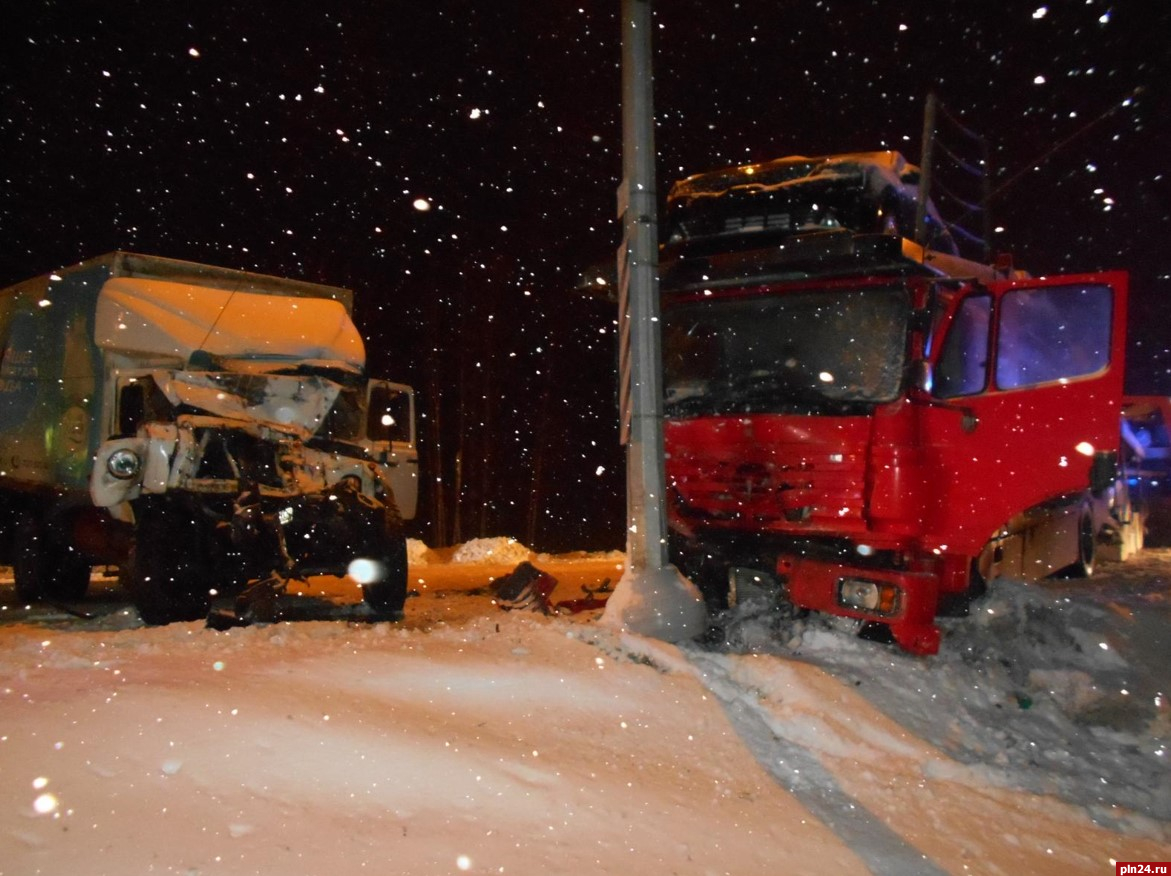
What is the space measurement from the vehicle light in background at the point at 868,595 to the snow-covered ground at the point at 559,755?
37 centimetres

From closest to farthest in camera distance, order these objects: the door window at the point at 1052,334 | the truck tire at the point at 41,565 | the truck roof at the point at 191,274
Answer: the door window at the point at 1052,334
the truck roof at the point at 191,274
the truck tire at the point at 41,565

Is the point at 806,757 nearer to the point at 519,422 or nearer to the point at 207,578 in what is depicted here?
the point at 207,578

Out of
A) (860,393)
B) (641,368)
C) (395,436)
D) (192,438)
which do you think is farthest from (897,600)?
(395,436)

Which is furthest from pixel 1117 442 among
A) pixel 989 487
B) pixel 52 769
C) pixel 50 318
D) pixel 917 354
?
pixel 50 318

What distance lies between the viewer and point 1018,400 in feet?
24.0

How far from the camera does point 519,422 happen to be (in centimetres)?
3341

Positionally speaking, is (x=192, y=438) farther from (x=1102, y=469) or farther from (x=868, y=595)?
(x=1102, y=469)

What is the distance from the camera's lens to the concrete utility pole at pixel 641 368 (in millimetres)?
6408

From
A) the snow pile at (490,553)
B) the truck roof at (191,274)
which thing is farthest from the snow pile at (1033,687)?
the snow pile at (490,553)

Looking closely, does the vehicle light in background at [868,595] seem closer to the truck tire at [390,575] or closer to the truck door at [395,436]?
the truck tire at [390,575]

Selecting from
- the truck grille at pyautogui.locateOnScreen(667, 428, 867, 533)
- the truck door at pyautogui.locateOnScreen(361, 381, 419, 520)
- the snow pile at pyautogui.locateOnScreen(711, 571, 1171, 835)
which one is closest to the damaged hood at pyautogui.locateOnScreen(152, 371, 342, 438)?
the truck door at pyautogui.locateOnScreen(361, 381, 419, 520)

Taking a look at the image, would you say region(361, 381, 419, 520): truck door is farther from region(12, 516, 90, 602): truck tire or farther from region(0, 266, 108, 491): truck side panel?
region(12, 516, 90, 602): truck tire

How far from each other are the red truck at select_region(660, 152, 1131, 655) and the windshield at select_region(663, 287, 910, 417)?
15mm

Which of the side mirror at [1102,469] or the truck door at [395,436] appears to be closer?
the side mirror at [1102,469]
